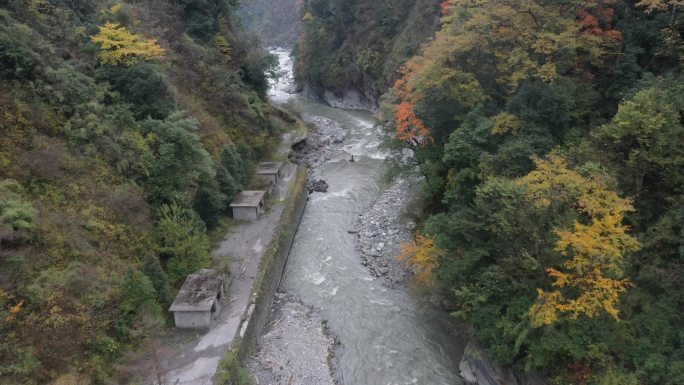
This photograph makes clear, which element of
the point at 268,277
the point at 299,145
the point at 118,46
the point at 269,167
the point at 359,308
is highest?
the point at 118,46

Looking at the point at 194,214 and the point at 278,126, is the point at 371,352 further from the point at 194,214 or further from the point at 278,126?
the point at 278,126

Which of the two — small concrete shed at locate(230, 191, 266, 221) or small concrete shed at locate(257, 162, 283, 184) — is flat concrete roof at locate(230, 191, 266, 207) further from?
small concrete shed at locate(257, 162, 283, 184)

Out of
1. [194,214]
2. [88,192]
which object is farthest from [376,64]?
[88,192]

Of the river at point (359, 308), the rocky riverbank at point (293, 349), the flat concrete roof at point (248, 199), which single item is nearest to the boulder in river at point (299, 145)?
the river at point (359, 308)

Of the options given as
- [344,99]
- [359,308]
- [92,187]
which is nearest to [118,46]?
[92,187]

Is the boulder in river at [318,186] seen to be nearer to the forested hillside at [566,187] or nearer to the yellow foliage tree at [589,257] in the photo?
the forested hillside at [566,187]

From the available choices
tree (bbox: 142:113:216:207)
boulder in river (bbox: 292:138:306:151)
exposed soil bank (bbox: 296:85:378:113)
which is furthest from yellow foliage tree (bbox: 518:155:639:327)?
exposed soil bank (bbox: 296:85:378:113)

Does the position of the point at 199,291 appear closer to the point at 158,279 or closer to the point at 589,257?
the point at 158,279
